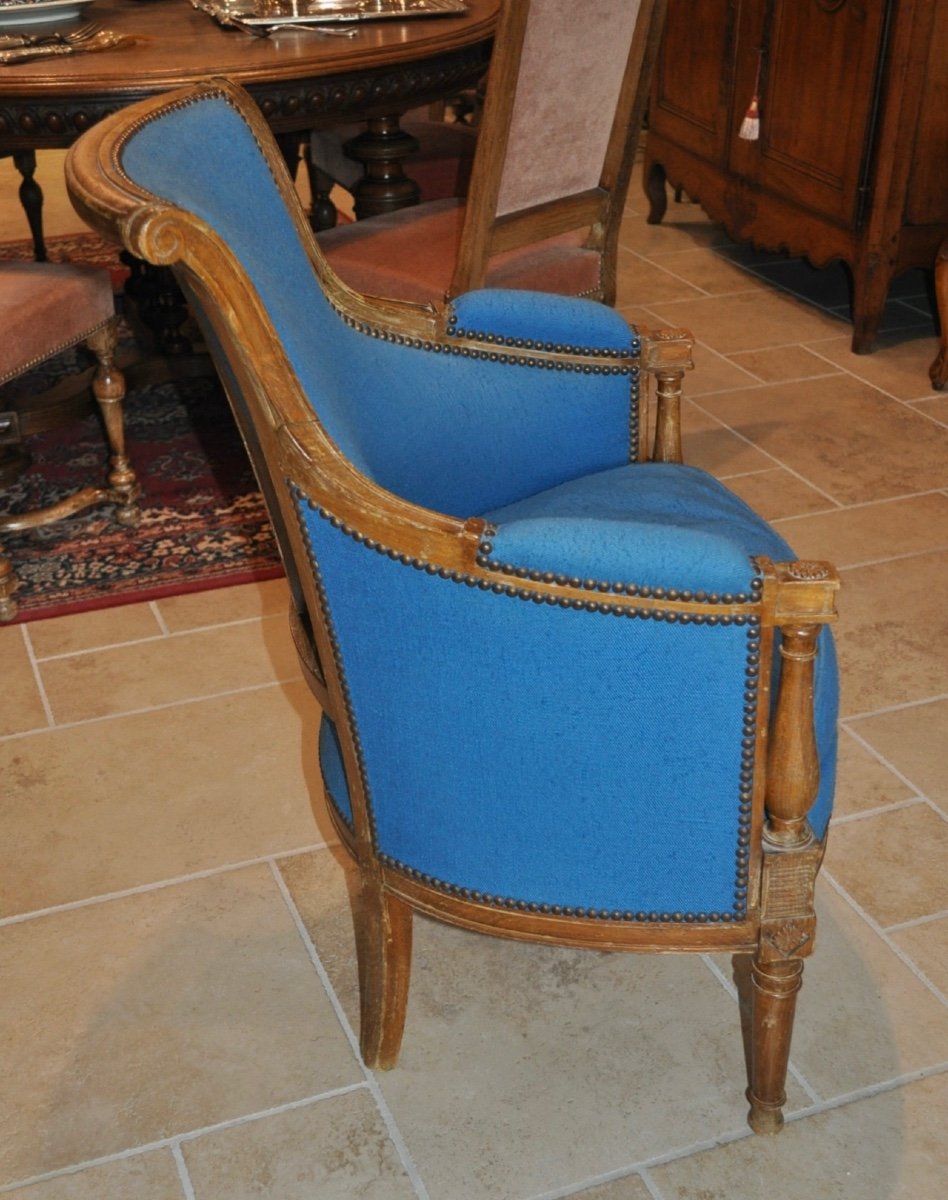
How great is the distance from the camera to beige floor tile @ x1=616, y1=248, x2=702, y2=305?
13.3ft

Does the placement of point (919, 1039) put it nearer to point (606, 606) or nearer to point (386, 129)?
point (606, 606)

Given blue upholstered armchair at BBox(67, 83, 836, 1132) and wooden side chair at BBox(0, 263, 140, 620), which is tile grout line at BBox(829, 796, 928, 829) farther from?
wooden side chair at BBox(0, 263, 140, 620)

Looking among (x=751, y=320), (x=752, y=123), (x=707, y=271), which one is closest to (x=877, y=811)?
(x=751, y=320)

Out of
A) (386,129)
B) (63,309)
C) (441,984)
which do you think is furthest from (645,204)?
(441,984)

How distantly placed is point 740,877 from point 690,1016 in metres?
0.41

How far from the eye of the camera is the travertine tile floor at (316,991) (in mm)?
1594

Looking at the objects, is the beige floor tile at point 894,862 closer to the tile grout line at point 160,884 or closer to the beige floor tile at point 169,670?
the tile grout line at point 160,884

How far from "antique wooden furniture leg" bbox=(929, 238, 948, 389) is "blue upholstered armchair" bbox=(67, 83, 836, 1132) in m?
1.89

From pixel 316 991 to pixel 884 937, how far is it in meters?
0.73

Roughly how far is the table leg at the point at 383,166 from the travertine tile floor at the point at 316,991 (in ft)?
3.18

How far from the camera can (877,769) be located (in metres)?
2.18

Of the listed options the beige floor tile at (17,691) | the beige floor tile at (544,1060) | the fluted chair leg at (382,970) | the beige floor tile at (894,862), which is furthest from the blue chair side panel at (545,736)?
the beige floor tile at (17,691)

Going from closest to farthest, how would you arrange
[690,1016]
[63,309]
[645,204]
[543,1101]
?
[543,1101], [690,1016], [63,309], [645,204]

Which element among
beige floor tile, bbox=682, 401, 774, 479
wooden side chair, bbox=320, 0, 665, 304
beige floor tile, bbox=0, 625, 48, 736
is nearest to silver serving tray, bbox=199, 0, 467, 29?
wooden side chair, bbox=320, 0, 665, 304
